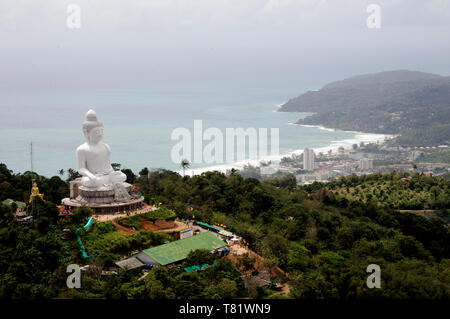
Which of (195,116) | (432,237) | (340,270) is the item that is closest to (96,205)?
(340,270)

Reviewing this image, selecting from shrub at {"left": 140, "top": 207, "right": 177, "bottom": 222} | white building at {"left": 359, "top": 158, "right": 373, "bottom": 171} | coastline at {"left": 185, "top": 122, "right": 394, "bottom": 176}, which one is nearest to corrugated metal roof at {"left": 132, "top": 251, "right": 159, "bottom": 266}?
shrub at {"left": 140, "top": 207, "right": 177, "bottom": 222}

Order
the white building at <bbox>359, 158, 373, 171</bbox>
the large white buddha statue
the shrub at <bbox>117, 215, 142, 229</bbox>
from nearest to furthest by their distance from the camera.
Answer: the shrub at <bbox>117, 215, 142, 229</bbox> → the large white buddha statue → the white building at <bbox>359, 158, 373, 171</bbox>

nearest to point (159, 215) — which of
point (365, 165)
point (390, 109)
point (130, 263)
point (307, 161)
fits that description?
point (130, 263)

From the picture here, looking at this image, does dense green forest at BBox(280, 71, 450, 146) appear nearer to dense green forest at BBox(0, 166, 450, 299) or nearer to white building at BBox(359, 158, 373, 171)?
white building at BBox(359, 158, 373, 171)

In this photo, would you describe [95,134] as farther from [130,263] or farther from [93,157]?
[130,263]

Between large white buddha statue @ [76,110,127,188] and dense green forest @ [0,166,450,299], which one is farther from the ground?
large white buddha statue @ [76,110,127,188]
